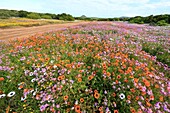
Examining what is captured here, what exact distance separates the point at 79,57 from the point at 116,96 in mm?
1677

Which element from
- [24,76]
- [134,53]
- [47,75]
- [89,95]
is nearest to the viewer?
[89,95]

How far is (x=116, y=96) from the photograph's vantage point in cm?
370

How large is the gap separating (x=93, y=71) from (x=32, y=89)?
1.40m

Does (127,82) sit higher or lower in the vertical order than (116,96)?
higher

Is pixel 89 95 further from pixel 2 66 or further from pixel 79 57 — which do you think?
pixel 2 66

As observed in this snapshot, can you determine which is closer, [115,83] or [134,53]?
[115,83]

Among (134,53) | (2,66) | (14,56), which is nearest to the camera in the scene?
(2,66)

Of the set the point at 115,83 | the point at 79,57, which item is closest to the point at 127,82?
the point at 115,83

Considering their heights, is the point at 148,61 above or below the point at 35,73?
below

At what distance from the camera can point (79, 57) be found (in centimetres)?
495

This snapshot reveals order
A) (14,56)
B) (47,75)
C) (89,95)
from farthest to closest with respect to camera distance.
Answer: (14,56), (47,75), (89,95)

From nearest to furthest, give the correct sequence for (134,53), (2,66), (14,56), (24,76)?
(24,76) < (2,66) < (14,56) < (134,53)

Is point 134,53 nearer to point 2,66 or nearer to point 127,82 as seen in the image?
point 127,82

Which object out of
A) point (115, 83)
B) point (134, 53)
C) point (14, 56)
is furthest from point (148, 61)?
point (14, 56)
